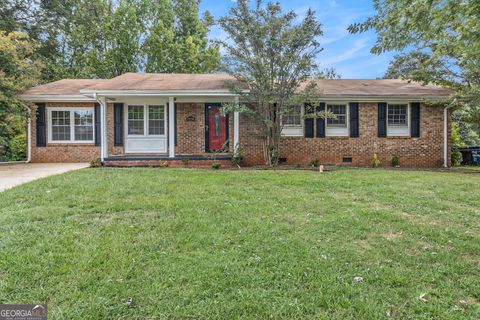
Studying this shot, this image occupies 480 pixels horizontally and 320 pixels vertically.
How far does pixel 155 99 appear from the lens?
1177 cm

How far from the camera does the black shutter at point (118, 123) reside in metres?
11.7

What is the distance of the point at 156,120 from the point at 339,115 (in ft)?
25.2

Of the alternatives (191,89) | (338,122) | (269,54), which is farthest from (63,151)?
(338,122)

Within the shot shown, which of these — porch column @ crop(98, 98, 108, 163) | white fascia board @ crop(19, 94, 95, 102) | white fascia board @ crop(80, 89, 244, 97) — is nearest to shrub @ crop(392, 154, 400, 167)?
white fascia board @ crop(80, 89, 244, 97)

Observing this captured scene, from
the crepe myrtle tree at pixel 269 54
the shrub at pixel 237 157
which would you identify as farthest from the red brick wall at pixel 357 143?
the crepe myrtle tree at pixel 269 54

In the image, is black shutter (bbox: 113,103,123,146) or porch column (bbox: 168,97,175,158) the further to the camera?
black shutter (bbox: 113,103,123,146)

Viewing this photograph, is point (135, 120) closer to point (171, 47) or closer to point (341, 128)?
point (341, 128)

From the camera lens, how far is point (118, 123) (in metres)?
11.7

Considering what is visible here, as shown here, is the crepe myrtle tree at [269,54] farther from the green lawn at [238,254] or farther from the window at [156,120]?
the green lawn at [238,254]

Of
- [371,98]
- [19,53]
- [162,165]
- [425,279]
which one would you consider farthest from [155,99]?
[425,279]

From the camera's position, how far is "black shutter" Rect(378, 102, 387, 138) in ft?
38.0

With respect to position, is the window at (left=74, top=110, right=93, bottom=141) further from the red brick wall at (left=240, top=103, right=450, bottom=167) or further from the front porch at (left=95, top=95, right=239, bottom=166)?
the red brick wall at (left=240, top=103, right=450, bottom=167)

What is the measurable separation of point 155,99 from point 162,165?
310 centimetres

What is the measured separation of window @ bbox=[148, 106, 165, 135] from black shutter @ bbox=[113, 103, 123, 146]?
1127 millimetres
